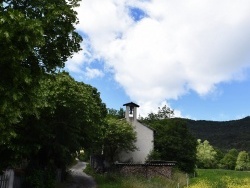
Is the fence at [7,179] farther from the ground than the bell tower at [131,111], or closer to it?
closer to it

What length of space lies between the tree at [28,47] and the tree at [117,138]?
119 ft

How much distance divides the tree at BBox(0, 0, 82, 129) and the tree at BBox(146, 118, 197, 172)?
135 ft

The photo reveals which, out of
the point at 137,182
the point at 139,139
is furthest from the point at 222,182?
the point at 139,139

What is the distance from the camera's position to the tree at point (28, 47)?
41.8ft

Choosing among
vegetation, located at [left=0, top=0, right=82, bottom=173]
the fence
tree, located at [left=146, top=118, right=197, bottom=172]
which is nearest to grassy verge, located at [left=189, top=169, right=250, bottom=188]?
tree, located at [left=146, top=118, right=197, bottom=172]

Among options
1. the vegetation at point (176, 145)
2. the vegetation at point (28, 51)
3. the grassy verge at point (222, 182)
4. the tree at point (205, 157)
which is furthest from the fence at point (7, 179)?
the tree at point (205, 157)

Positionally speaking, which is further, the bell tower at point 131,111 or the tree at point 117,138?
the bell tower at point 131,111

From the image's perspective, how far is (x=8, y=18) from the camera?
12547 millimetres

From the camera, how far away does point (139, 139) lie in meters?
59.5

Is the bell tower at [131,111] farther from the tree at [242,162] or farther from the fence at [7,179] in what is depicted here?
the tree at [242,162]

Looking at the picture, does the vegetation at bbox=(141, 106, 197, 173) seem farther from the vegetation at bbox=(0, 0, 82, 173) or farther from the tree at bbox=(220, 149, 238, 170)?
the tree at bbox=(220, 149, 238, 170)

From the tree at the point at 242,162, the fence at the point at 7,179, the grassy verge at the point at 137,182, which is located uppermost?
the tree at the point at 242,162

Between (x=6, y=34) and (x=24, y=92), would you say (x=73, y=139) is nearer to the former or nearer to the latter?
(x=24, y=92)

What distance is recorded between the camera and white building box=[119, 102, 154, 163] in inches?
2311
